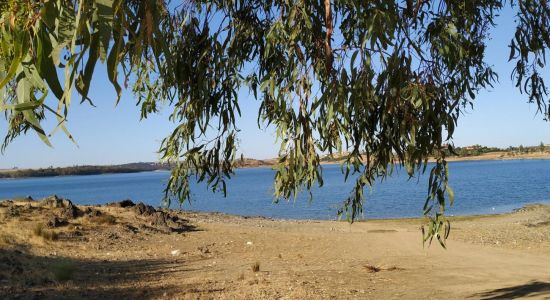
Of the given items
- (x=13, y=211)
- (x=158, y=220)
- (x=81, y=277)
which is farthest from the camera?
(x=158, y=220)

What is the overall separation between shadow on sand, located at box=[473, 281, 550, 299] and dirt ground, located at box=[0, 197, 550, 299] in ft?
0.04

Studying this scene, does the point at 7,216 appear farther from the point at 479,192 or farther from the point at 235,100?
the point at 479,192

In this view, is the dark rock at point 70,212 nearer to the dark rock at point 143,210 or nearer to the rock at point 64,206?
the rock at point 64,206

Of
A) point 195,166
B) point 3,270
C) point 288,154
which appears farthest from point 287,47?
point 3,270

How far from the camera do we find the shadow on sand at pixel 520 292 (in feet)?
22.1

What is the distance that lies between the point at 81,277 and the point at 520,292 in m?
5.93

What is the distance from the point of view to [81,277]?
7809mm

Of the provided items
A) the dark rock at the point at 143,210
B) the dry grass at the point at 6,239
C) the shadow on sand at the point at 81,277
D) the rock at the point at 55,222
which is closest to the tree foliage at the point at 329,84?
the shadow on sand at the point at 81,277

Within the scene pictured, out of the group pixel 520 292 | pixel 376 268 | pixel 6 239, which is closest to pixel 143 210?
pixel 6 239

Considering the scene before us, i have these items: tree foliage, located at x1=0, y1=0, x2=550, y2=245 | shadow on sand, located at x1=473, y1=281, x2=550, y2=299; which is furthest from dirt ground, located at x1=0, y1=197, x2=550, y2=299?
tree foliage, located at x1=0, y1=0, x2=550, y2=245

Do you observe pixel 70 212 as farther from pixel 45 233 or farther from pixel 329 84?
pixel 329 84

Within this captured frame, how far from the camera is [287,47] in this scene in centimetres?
365

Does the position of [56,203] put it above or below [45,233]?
above

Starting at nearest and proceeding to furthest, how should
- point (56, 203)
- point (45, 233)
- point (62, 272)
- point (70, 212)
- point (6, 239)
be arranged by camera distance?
point (62, 272), point (6, 239), point (45, 233), point (70, 212), point (56, 203)
